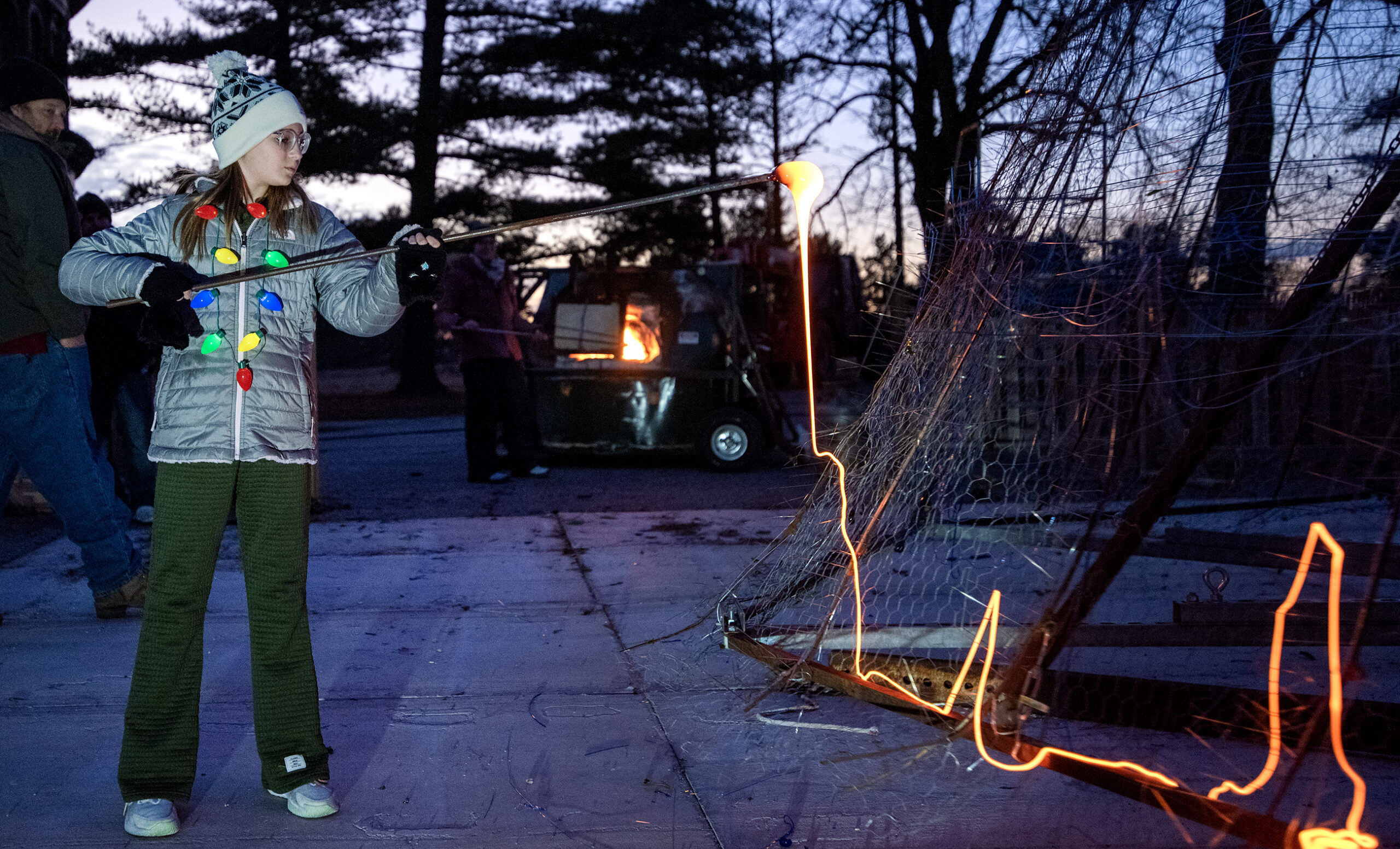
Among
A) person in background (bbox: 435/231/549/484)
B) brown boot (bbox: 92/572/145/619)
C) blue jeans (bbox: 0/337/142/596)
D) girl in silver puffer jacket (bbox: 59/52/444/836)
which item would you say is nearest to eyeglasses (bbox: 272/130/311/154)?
girl in silver puffer jacket (bbox: 59/52/444/836)

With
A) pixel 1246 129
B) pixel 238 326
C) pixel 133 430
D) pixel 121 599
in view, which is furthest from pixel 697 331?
pixel 238 326

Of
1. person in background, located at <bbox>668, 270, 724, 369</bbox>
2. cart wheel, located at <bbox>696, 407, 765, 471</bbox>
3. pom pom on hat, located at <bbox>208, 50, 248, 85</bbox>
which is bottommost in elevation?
cart wheel, located at <bbox>696, 407, 765, 471</bbox>

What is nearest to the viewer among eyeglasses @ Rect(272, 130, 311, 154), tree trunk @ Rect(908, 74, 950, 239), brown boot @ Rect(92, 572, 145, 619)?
eyeglasses @ Rect(272, 130, 311, 154)

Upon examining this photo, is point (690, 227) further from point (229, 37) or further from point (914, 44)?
point (914, 44)

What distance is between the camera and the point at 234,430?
2660 millimetres

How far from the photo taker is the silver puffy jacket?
2.65m

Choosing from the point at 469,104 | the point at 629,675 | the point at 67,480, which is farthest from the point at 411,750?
the point at 469,104

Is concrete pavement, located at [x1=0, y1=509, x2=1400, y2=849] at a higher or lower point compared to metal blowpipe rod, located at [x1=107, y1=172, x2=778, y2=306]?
lower

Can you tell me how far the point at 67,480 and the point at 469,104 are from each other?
18.5m

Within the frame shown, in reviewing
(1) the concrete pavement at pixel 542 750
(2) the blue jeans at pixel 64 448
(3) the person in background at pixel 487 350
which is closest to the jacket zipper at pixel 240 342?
(1) the concrete pavement at pixel 542 750

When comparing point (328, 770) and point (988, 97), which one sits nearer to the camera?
point (328, 770)

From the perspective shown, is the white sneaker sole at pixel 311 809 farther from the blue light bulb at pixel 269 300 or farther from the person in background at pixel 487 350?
the person in background at pixel 487 350

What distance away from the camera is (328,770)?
2.88 metres

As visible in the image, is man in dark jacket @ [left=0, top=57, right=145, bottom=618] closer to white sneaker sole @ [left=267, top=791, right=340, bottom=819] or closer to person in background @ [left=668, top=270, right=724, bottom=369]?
white sneaker sole @ [left=267, top=791, right=340, bottom=819]
